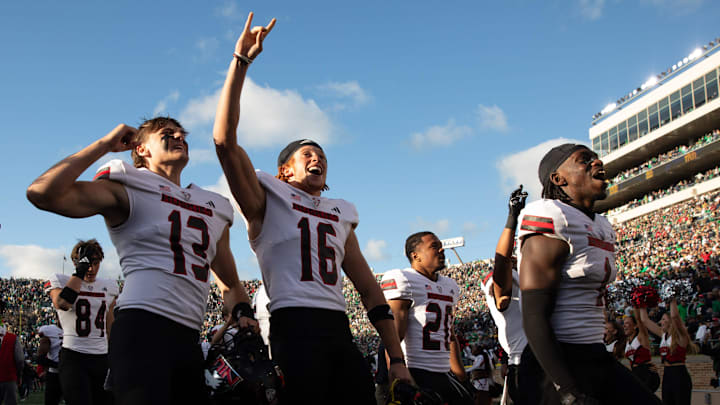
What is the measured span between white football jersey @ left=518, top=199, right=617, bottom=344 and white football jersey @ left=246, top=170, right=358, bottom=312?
991 mm

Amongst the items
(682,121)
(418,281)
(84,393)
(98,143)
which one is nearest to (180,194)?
(98,143)

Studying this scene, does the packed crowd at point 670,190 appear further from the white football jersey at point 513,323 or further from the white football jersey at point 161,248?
the white football jersey at point 161,248

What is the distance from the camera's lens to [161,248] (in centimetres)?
291

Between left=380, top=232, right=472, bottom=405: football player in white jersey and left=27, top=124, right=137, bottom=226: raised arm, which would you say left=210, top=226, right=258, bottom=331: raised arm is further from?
left=380, top=232, right=472, bottom=405: football player in white jersey

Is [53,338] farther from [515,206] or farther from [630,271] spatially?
[630,271]

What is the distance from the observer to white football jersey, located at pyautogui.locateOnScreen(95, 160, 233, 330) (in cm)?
282

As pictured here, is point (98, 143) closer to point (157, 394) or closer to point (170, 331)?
point (170, 331)

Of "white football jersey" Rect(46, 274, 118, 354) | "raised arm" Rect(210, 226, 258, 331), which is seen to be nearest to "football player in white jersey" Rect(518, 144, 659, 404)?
"raised arm" Rect(210, 226, 258, 331)

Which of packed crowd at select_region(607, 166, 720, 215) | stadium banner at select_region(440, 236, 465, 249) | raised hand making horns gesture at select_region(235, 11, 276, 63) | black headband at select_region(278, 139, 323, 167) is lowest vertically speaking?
black headband at select_region(278, 139, 323, 167)

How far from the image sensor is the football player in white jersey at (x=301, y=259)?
2.93 metres

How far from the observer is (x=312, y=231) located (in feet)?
10.8

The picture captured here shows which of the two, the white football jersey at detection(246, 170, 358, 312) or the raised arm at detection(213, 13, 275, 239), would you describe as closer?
the raised arm at detection(213, 13, 275, 239)

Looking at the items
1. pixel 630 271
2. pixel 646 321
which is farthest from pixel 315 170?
pixel 630 271

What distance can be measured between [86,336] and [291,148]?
3682 millimetres
